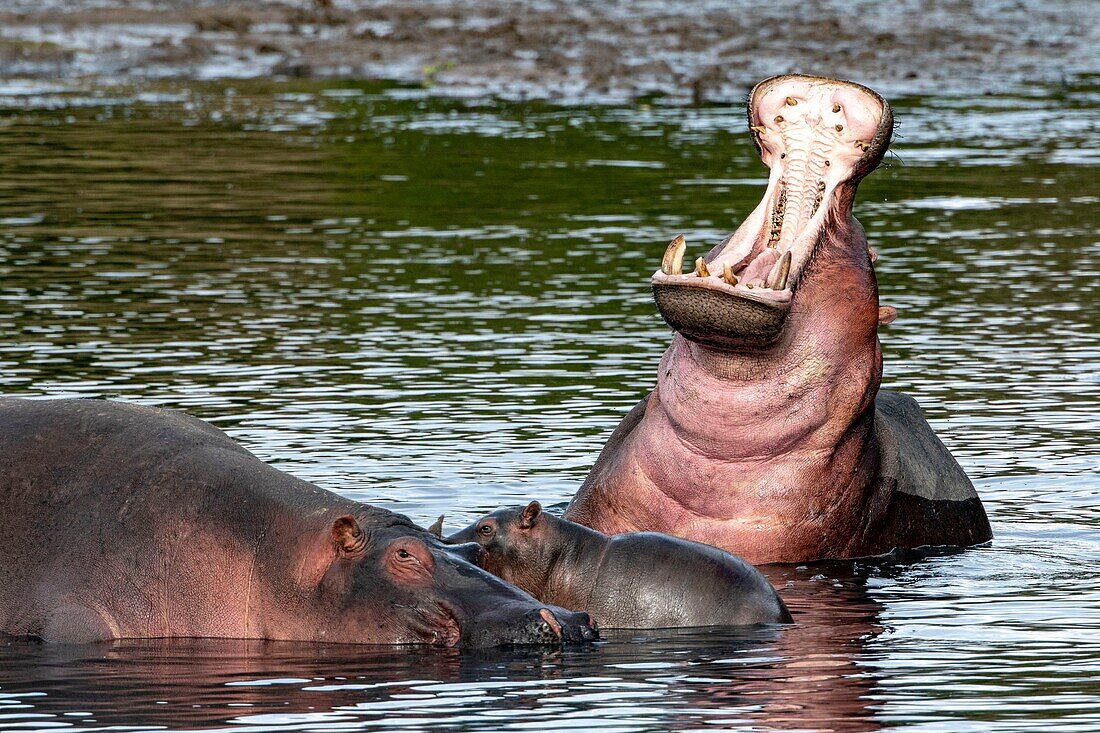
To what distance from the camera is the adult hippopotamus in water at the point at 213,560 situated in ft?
24.1

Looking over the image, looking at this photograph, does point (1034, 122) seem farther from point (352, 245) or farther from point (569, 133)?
point (352, 245)

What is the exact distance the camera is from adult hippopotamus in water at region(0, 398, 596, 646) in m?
7.35

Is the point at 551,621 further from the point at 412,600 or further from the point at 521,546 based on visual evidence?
the point at 521,546

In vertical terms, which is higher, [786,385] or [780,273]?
[780,273]

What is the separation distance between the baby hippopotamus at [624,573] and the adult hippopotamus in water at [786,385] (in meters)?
1.03

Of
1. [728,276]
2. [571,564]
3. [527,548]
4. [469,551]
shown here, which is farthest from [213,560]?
[728,276]

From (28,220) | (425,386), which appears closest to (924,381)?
(425,386)

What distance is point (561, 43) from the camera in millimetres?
36812

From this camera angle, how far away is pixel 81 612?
7.52m

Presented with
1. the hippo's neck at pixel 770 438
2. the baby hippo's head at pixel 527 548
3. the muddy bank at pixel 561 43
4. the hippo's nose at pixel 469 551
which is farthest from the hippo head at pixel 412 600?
the muddy bank at pixel 561 43

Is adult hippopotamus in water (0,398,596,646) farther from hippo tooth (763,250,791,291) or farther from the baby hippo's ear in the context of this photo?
hippo tooth (763,250,791,291)

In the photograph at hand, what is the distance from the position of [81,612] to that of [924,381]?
6.52m

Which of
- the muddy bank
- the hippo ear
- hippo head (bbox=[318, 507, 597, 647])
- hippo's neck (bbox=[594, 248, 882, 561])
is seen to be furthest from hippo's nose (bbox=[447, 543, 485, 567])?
the muddy bank

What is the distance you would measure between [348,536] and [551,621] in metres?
0.71
